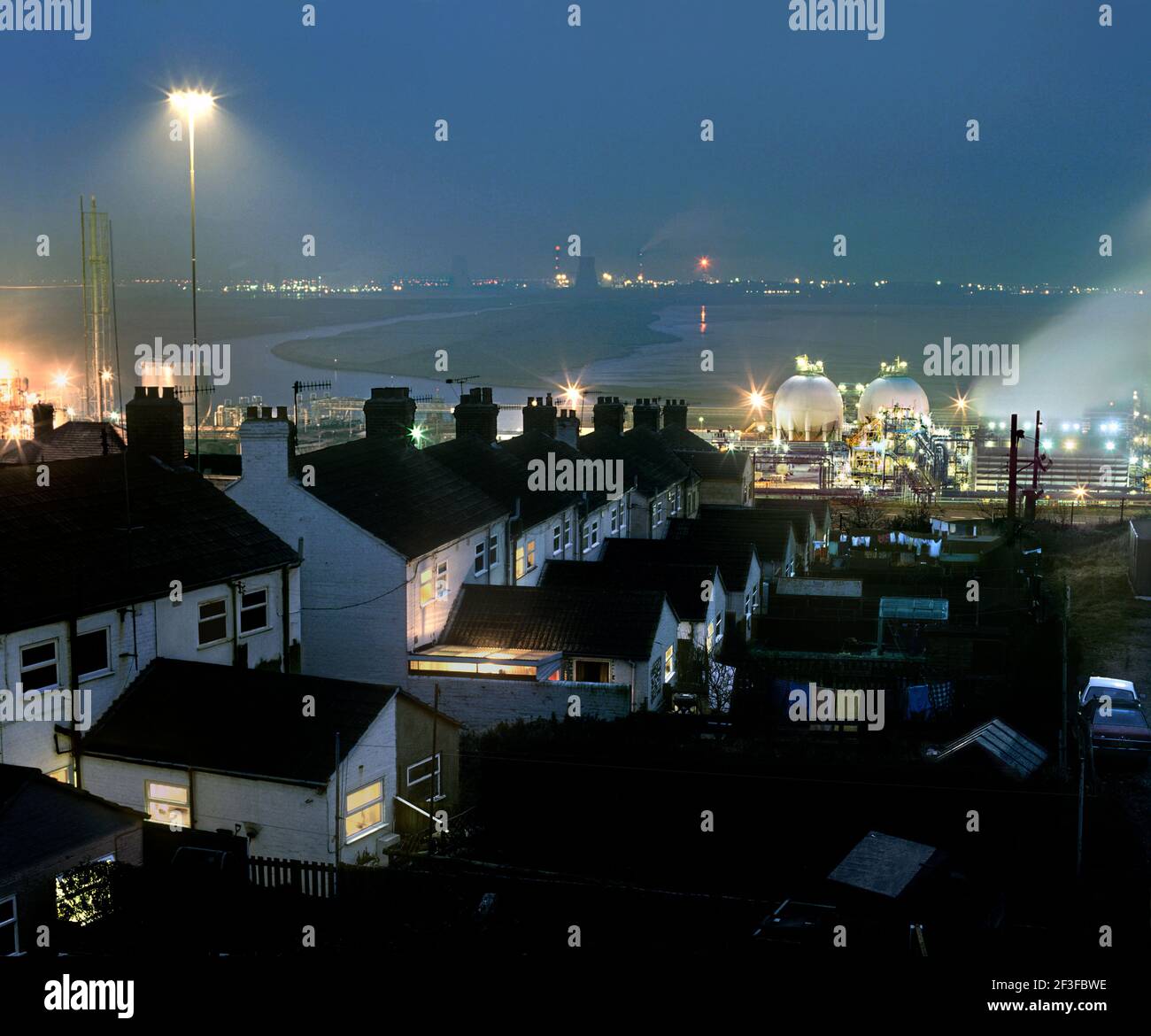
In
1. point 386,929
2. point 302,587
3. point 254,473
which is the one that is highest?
point 254,473

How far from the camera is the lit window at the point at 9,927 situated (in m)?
12.6

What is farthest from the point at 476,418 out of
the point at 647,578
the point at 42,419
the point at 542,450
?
the point at 42,419

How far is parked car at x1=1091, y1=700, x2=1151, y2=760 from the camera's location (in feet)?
65.8

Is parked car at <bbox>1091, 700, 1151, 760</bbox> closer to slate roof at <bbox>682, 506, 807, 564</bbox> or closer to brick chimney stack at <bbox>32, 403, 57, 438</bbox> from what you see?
slate roof at <bbox>682, 506, 807, 564</bbox>

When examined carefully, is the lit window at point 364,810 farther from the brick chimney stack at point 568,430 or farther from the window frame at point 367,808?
the brick chimney stack at point 568,430

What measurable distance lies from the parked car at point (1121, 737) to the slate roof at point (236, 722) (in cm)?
1104

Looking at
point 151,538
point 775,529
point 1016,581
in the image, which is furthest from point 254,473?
point 1016,581

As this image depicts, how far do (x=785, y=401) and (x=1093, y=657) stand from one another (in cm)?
7439

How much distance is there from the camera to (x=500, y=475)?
31.9 metres

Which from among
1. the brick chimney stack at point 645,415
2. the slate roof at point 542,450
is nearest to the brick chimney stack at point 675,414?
the brick chimney stack at point 645,415

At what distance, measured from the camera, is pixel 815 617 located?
3164cm

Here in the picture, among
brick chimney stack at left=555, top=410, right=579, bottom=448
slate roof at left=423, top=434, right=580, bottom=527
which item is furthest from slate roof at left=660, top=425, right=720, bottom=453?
slate roof at left=423, top=434, right=580, bottom=527

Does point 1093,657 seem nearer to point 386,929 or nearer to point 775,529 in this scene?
point 775,529

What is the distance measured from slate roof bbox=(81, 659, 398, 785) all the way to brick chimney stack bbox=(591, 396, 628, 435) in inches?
1123
